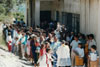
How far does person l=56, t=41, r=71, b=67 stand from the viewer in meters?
11.9

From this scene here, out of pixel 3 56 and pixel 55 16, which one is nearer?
pixel 3 56

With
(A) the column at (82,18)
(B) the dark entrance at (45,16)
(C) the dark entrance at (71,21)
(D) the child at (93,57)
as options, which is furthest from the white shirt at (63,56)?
(B) the dark entrance at (45,16)

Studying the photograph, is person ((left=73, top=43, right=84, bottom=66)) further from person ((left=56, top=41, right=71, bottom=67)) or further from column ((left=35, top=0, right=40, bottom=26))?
column ((left=35, top=0, right=40, bottom=26))

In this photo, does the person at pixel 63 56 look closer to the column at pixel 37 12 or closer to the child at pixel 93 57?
the child at pixel 93 57

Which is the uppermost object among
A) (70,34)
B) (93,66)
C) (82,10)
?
(82,10)

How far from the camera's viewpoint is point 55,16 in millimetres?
26609

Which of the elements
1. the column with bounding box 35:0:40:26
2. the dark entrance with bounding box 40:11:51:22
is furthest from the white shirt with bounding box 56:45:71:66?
the dark entrance with bounding box 40:11:51:22

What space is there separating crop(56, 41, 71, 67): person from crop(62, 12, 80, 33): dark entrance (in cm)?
559

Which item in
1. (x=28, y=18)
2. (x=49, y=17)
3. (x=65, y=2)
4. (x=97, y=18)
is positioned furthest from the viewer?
(x=28, y=18)

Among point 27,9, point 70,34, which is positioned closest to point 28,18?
point 27,9

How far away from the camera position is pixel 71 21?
2022 centimetres

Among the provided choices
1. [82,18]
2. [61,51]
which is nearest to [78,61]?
[61,51]

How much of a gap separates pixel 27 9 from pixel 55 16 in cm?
599

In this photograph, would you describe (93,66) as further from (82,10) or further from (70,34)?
(82,10)
